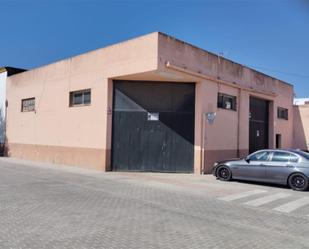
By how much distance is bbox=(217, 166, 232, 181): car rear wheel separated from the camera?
14.9 metres

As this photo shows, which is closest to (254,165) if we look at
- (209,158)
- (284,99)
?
(209,158)

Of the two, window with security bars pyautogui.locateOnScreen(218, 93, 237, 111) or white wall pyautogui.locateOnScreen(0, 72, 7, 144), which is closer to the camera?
window with security bars pyautogui.locateOnScreen(218, 93, 237, 111)

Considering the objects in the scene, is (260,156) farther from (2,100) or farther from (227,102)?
(2,100)

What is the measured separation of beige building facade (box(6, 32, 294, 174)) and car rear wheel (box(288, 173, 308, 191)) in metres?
5.10

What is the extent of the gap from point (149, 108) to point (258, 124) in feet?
31.2

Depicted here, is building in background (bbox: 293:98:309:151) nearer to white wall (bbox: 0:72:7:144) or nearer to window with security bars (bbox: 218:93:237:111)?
window with security bars (bbox: 218:93:237:111)

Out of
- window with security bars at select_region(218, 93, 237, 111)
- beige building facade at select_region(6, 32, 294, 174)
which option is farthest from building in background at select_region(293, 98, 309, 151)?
window with security bars at select_region(218, 93, 237, 111)

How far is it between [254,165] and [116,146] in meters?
7.02

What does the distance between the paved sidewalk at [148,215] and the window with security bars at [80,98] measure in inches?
248

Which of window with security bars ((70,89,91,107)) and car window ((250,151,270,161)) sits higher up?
window with security bars ((70,89,91,107))

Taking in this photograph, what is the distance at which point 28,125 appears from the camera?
24469 millimetres

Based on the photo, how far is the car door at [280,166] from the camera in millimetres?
13148

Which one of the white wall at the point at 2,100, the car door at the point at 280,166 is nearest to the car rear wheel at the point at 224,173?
the car door at the point at 280,166

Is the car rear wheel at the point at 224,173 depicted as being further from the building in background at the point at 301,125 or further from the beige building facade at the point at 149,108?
the building in background at the point at 301,125
